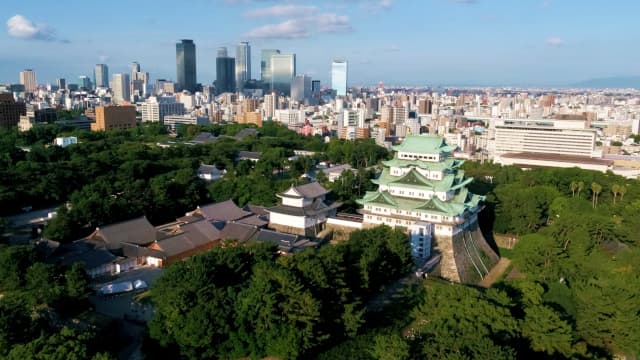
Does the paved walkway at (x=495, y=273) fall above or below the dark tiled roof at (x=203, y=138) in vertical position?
below

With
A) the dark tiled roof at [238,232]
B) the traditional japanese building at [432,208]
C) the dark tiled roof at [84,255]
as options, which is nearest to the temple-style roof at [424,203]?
the traditional japanese building at [432,208]

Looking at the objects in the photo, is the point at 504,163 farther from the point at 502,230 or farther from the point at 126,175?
the point at 126,175

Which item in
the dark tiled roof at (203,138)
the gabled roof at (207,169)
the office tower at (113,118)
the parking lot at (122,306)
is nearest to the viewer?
the parking lot at (122,306)

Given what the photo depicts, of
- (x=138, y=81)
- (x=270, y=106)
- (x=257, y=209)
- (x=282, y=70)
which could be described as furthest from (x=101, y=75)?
(x=257, y=209)

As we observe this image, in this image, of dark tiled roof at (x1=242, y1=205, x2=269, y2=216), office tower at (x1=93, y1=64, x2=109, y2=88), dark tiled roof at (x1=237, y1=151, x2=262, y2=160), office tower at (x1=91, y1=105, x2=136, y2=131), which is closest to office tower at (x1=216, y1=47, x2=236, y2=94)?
office tower at (x1=93, y1=64, x2=109, y2=88)

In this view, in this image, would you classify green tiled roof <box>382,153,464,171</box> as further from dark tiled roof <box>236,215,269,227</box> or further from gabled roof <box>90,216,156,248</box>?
gabled roof <box>90,216,156,248</box>

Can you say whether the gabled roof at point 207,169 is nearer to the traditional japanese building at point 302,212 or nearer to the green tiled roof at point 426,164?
the traditional japanese building at point 302,212

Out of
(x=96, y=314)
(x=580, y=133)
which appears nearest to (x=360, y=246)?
(x=96, y=314)
